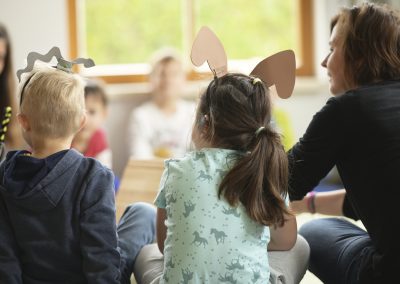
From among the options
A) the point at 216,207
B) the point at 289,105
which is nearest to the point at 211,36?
the point at 216,207

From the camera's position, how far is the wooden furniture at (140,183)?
2.34m

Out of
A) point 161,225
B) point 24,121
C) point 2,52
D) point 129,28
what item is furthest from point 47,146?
point 129,28

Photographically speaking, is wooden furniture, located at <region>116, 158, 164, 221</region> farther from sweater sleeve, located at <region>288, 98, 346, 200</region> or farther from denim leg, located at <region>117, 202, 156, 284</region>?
sweater sleeve, located at <region>288, 98, 346, 200</region>

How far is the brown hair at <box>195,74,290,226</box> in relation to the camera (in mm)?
1322

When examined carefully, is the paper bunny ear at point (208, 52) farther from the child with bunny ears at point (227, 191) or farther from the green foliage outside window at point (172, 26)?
the green foliage outside window at point (172, 26)

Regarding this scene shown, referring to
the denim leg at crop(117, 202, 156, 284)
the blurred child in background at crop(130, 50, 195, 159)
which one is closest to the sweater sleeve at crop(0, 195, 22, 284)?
the denim leg at crop(117, 202, 156, 284)

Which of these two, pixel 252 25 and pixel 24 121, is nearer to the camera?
pixel 24 121

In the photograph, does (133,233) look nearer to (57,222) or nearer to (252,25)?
(57,222)

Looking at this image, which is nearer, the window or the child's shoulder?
the child's shoulder

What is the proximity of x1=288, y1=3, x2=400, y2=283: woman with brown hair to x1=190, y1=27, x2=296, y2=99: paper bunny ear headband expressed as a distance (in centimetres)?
12

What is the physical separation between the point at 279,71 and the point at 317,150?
217 millimetres

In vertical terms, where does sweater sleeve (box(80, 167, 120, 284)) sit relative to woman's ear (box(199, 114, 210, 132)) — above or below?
below

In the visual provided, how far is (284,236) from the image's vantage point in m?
1.52

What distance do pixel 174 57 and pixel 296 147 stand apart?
6.27 feet
